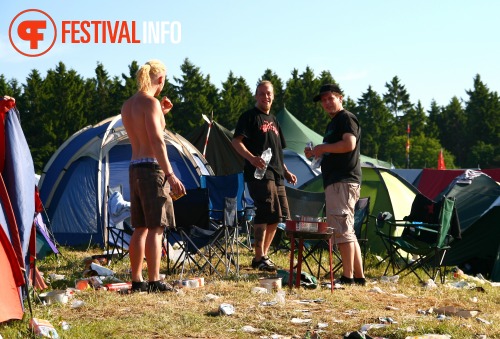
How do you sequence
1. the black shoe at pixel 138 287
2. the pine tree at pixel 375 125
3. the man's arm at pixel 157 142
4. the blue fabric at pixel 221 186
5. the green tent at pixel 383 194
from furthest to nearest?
the pine tree at pixel 375 125
the blue fabric at pixel 221 186
the green tent at pixel 383 194
the black shoe at pixel 138 287
the man's arm at pixel 157 142

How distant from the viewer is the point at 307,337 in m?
4.12

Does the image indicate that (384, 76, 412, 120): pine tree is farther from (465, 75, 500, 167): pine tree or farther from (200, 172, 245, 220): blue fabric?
(200, 172, 245, 220): blue fabric

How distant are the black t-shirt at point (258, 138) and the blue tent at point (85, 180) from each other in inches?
146

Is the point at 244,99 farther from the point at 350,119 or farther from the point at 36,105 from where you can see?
the point at 350,119

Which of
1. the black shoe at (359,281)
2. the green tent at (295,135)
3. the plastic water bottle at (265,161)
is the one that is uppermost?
the green tent at (295,135)

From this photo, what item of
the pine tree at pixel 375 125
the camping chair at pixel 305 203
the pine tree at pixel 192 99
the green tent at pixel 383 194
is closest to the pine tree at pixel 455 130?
the pine tree at pixel 375 125

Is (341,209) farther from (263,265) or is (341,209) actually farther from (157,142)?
(157,142)

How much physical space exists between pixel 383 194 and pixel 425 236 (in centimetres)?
179

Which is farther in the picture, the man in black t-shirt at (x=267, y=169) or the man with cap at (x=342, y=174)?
the man in black t-shirt at (x=267, y=169)

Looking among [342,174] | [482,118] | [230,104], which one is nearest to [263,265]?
[342,174]

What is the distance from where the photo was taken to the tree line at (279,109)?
42.1 metres

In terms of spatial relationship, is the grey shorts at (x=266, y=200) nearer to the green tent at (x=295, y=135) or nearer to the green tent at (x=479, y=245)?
the green tent at (x=479, y=245)

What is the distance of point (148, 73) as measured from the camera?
5.67 metres

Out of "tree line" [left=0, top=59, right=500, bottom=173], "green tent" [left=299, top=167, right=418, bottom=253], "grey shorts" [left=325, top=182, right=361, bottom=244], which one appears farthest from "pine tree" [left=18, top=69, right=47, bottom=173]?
"grey shorts" [left=325, top=182, right=361, bottom=244]
